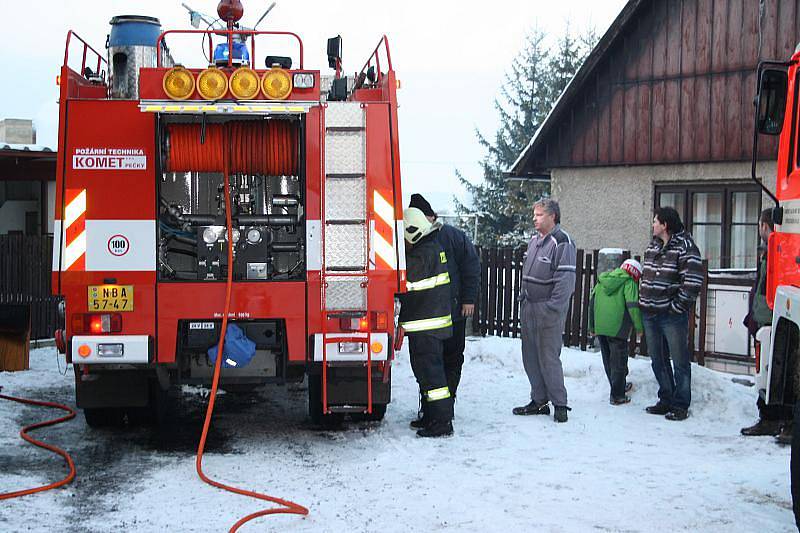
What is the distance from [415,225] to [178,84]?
88.3 inches

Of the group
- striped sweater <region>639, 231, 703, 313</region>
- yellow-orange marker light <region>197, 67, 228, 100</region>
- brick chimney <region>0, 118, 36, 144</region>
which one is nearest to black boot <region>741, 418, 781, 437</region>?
striped sweater <region>639, 231, 703, 313</region>

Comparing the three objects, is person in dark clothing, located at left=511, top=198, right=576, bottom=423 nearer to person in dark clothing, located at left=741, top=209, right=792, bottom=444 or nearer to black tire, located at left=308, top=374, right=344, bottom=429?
person in dark clothing, located at left=741, top=209, right=792, bottom=444

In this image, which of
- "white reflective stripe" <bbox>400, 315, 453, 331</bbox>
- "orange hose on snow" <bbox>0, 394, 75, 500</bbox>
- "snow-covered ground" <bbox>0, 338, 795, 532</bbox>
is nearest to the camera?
"snow-covered ground" <bbox>0, 338, 795, 532</bbox>

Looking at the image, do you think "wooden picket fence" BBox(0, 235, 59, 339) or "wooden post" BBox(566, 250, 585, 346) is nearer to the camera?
"wooden post" BBox(566, 250, 585, 346)

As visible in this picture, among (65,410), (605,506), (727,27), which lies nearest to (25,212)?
(65,410)

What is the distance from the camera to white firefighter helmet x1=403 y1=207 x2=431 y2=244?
8.18 metres

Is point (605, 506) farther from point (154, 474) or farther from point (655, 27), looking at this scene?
point (655, 27)

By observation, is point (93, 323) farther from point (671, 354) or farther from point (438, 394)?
point (671, 354)

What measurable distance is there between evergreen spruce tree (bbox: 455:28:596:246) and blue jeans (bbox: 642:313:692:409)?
89.3 feet

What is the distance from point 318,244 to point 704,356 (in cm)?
689

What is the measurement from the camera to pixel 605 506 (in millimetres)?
6074

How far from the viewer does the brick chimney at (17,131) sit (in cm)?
2112

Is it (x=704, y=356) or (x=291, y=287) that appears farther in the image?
(x=704, y=356)

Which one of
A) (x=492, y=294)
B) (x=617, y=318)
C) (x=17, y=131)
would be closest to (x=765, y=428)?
(x=617, y=318)
